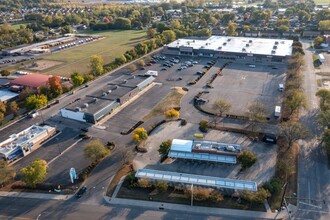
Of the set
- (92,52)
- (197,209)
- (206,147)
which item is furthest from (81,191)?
(92,52)

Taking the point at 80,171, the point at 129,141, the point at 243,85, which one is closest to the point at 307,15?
the point at 243,85

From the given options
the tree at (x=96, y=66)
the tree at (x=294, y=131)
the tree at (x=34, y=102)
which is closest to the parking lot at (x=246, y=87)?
the tree at (x=294, y=131)

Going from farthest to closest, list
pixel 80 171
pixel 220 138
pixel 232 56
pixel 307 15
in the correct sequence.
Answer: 1. pixel 307 15
2. pixel 232 56
3. pixel 220 138
4. pixel 80 171

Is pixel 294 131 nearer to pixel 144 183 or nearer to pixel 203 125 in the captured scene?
pixel 203 125

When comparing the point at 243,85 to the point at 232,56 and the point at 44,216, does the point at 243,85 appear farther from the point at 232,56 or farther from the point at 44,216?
the point at 44,216

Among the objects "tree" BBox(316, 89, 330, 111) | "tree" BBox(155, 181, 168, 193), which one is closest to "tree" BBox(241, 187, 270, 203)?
"tree" BBox(155, 181, 168, 193)

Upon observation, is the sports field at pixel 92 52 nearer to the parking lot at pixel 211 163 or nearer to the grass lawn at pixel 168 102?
the grass lawn at pixel 168 102

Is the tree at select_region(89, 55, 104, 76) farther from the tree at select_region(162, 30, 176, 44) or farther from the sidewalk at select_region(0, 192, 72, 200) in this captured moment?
the sidewalk at select_region(0, 192, 72, 200)
